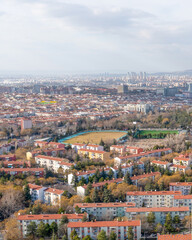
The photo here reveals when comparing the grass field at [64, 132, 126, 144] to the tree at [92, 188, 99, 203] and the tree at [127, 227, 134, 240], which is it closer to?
the tree at [92, 188, 99, 203]

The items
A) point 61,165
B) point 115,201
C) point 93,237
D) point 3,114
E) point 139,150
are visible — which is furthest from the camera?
point 3,114

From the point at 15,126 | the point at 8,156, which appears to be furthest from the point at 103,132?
the point at 8,156

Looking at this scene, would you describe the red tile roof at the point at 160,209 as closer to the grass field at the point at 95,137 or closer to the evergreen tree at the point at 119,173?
the evergreen tree at the point at 119,173

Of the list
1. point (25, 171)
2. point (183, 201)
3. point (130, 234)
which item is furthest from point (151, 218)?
point (25, 171)

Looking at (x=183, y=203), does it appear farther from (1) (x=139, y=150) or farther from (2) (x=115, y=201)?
(1) (x=139, y=150)

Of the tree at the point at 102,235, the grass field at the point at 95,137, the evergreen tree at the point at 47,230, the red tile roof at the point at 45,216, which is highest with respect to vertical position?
the grass field at the point at 95,137

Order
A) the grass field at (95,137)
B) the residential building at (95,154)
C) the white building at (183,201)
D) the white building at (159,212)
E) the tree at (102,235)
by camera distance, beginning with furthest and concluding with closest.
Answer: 1. the grass field at (95,137)
2. the residential building at (95,154)
3. the white building at (183,201)
4. the white building at (159,212)
5. the tree at (102,235)

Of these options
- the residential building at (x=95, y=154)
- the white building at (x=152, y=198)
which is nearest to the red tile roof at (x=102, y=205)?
the white building at (x=152, y=198)
